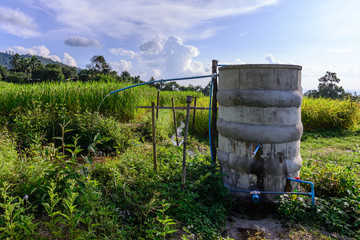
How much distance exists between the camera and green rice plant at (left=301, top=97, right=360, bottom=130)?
905cm

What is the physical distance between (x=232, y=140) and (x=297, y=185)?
3.66 feet

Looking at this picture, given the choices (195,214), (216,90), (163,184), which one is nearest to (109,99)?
(216,90)

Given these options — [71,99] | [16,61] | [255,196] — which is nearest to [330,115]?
[255,196]

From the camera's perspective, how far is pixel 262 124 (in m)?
2.99

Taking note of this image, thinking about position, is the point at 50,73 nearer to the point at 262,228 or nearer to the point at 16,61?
the point at 16,61

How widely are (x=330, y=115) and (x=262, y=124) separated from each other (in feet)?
25.5

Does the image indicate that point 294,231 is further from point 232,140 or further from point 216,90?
point 216,90

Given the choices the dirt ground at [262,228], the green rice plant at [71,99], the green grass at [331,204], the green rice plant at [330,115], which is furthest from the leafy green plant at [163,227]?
the green rice plant at [330,115]

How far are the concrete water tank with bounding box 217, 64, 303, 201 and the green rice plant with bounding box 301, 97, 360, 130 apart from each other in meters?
6.69

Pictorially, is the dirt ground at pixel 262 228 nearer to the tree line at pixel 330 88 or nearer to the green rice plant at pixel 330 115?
the green rice plant at pixel 330 115

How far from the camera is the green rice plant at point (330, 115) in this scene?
9055 millimetres

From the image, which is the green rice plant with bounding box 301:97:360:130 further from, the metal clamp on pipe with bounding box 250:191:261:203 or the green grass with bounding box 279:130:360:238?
the metal clamp on pipe with bounding box 250:191:261:203

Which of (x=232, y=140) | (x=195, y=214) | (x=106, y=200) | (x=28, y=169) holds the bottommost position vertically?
(x=195, y=214)

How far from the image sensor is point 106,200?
2541 millimetres
